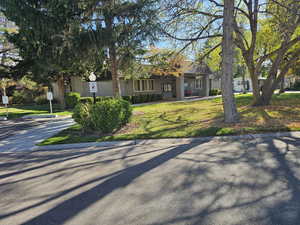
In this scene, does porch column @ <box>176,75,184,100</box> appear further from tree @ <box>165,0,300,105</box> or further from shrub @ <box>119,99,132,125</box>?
shrub @ <box>119,99,132,125</box>

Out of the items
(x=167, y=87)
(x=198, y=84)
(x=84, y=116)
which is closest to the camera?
(x=84, y=116)

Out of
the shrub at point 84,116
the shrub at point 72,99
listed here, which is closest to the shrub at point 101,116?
the shrub at point 84,116

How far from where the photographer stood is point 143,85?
22.7 meters

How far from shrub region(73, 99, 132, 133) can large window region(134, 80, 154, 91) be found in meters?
14.8

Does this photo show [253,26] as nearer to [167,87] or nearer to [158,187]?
[158,187]

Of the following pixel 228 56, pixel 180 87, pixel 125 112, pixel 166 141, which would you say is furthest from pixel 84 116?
pixel 180 87

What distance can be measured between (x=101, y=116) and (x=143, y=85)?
16090 mm

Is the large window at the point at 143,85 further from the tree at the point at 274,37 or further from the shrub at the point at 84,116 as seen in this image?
the shrub at the point at 84,116

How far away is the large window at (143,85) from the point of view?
22.2 meters

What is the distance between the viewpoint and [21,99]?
25.0m

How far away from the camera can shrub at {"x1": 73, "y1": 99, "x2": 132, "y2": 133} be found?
7062 millimetres

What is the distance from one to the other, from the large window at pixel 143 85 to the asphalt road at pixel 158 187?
1751 centimetres

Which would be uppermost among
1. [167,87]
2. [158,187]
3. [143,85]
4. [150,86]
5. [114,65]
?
[114,65]

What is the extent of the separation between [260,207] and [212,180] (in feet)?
3.02
